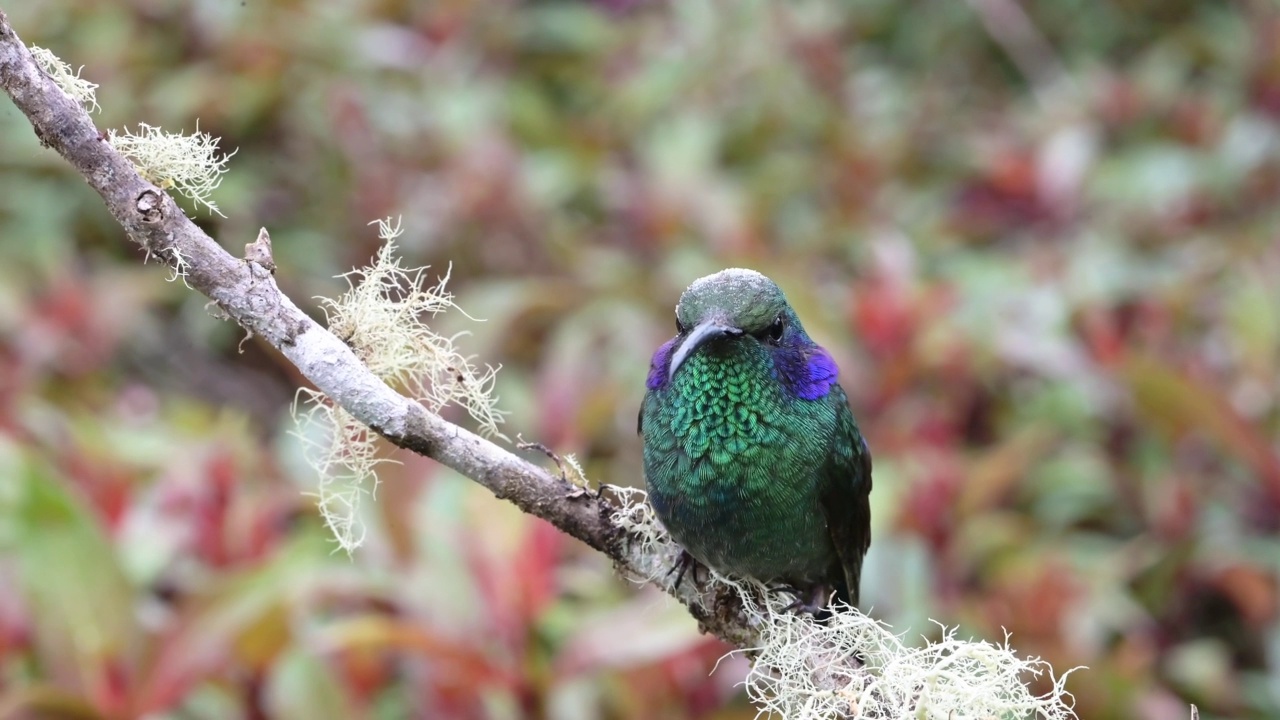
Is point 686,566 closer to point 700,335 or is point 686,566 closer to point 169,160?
point 700,335

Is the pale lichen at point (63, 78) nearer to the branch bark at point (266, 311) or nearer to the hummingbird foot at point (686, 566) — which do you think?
the branch bark at point (266, 311)

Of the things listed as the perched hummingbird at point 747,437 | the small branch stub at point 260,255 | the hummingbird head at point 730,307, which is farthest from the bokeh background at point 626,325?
the small branch stub at point 260,255

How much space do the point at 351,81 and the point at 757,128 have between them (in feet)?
5.24

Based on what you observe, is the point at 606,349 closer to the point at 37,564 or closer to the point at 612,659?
the point at 612,659

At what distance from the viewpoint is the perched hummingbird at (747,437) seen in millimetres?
1500

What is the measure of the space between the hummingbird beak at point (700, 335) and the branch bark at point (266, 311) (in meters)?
0.19

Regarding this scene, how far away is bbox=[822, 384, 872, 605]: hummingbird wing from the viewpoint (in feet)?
5.41

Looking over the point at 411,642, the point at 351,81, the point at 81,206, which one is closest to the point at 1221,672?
the point at 411,642

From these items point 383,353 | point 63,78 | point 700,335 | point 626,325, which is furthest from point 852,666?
point 626,325

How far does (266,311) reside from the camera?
4.04 feet

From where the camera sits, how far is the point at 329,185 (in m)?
4.01

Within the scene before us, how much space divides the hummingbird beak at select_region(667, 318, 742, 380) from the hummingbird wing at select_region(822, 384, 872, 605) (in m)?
0.25

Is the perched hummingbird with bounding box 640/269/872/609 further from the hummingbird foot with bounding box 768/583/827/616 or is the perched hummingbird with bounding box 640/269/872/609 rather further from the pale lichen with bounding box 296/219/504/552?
the pale lichen with bounding box 296/219/504/552

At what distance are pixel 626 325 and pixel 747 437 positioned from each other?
204 centimetres
